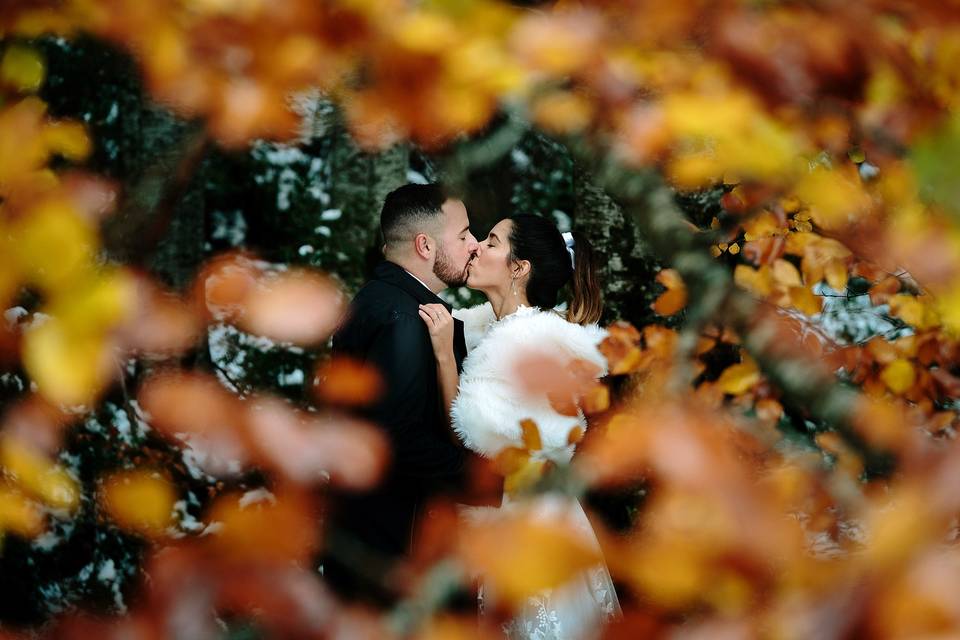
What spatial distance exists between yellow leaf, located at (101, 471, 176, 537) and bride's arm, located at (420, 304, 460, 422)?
3.14 m

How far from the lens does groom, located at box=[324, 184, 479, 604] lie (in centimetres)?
379

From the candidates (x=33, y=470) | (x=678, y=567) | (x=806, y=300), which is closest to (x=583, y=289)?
(x=806, y=300)

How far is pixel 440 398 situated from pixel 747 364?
6.02ft

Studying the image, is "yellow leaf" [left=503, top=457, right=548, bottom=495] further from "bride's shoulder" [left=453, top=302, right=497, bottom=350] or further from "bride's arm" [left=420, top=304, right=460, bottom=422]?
"bride's shoulder" [left=453, top=302, right=497, bottom=350]

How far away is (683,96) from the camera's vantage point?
12.0ft

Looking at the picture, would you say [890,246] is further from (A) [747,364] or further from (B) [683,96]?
(A) [747,364]

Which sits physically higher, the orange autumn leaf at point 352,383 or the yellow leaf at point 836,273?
the yellow leaf at point 836,273

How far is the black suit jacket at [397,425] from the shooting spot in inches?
149

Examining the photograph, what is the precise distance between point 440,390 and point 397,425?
13.4 inches

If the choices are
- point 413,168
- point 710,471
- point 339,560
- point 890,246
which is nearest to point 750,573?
point 710,471

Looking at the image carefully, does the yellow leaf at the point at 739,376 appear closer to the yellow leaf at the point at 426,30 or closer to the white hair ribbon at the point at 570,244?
the white hair ribbon at the point at 570,244

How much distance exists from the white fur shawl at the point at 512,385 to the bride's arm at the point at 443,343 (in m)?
0.05

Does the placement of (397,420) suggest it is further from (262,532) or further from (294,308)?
(294,308)

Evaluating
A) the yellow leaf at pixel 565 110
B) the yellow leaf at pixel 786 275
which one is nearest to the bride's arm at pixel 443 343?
the yellow leaf at pixel 565 110
